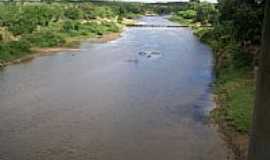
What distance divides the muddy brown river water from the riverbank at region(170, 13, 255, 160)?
1.43 feet

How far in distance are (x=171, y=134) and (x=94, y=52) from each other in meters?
23.6

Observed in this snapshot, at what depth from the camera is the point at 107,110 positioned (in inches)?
698

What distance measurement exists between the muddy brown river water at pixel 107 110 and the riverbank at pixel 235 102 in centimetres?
44

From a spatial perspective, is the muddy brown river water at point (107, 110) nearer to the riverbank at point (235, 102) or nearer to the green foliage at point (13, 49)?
the riverbank at point (235, 102)

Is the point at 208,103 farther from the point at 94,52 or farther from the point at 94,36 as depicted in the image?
the point at 94,36

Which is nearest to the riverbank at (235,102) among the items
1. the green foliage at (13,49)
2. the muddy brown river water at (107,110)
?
the muddy brown river water at (107,110)

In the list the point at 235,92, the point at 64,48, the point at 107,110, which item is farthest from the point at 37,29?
the point at 235,92

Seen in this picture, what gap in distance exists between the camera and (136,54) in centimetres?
3609

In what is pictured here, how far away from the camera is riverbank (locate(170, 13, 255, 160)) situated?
13650mm

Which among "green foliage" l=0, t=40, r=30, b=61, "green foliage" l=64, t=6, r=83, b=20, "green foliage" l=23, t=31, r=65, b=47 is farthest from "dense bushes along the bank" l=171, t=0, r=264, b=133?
"green foliage" l=64, t=6, r=83, b=20

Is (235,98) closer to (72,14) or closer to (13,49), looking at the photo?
(13,49)

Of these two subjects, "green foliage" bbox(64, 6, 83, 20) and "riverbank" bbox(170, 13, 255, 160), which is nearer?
"riverbank" bbox(170, 13, 255, 160)

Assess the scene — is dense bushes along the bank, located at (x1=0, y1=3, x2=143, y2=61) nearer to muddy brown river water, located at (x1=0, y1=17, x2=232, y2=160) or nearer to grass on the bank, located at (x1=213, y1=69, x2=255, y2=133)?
muddy brown river water, located at (x1=0, y1=17, x2=232, y2=160)

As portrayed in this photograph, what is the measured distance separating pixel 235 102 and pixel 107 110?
5.07 metres
